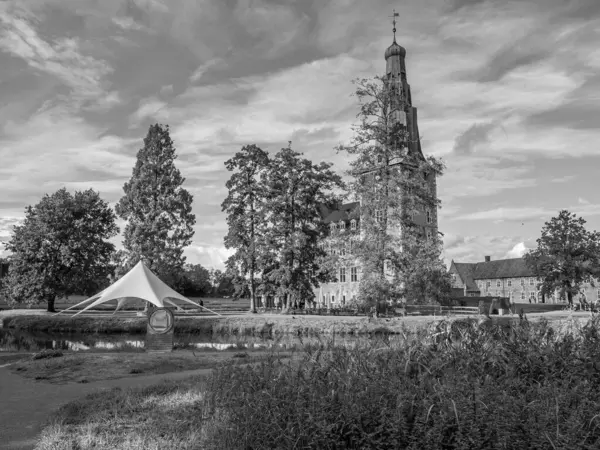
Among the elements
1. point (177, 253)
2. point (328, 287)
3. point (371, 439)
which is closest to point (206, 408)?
point (371, 439)

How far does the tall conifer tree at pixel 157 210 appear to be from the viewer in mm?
41094

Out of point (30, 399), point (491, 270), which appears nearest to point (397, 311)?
point (30, 399)

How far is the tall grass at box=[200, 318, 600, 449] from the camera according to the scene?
468 cm

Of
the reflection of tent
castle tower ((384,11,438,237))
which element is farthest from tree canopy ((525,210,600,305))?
the reflection of tent

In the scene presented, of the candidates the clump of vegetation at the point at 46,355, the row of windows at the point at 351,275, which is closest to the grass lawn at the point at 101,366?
the clump of vegetation at the point at 46,355

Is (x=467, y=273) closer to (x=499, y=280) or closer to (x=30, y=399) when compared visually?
(x=499, y=280)

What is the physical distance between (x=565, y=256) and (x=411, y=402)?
58.2 metres

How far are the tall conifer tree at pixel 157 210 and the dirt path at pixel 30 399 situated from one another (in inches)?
1137

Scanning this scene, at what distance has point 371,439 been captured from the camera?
4.66m

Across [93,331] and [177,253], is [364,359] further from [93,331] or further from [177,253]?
[177,253]

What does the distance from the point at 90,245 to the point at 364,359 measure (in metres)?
42.3

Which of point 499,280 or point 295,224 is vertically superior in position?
point 295,224

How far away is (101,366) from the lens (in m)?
12.7

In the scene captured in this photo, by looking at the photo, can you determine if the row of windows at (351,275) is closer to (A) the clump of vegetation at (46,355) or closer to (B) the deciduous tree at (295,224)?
(B) the deciduous tree at (295,224)
